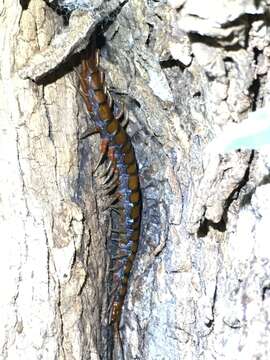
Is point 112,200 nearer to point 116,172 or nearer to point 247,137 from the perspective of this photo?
point 116,172

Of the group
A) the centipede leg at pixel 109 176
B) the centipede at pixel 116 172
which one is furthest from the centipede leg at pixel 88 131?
the centipede leg at pixel 109 176

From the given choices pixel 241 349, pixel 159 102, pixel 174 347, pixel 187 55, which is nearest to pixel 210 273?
pixel 241 349

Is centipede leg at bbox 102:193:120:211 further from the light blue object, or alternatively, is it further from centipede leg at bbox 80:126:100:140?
the light blue object

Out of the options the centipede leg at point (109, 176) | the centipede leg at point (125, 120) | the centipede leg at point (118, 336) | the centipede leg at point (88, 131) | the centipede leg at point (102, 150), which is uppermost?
the centipede leg at point (125, 120)

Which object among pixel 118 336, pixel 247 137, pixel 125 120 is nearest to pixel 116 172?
pixel 125 120

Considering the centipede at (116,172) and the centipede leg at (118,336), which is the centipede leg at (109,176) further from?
the centipede leg at (118,336)

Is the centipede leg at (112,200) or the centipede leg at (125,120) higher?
the centipede leg at (125,120)

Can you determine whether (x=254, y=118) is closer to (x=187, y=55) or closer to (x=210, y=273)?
(x=187, y=55)
